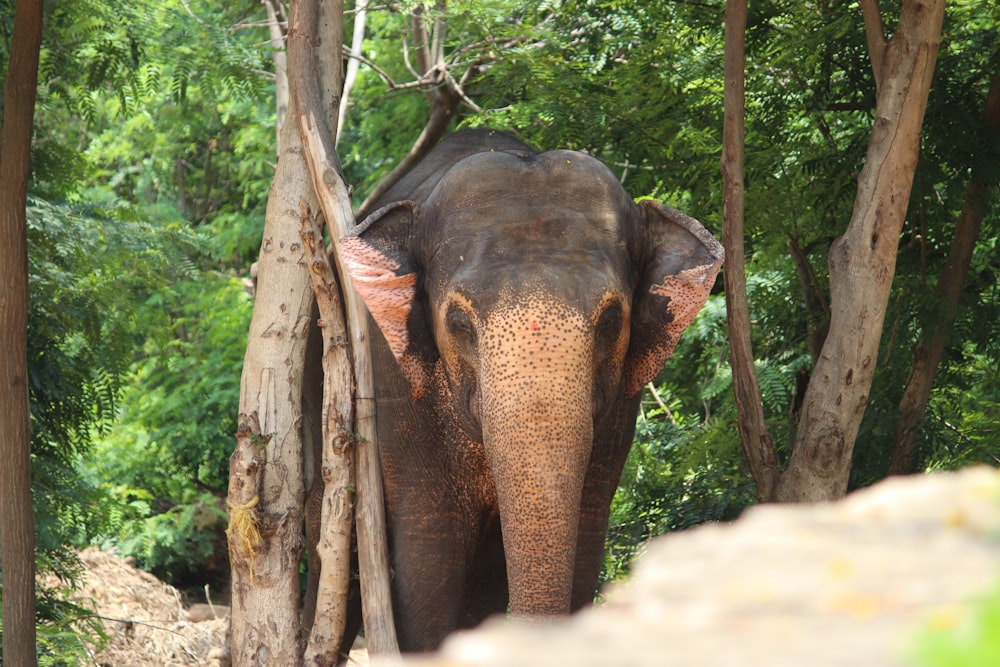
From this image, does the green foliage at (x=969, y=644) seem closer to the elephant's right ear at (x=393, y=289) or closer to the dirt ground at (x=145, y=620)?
the elephant's right ear at (x=393, y=289)

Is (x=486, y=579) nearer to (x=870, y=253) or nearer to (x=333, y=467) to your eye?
(x=333, y=467)

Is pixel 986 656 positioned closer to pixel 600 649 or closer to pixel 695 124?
Result: pixel 600 649

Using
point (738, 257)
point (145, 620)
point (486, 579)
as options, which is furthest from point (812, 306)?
point (145, 620)

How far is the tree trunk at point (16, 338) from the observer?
17.6ft

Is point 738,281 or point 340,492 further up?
point 738,281

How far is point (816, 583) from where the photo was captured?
1.24 m

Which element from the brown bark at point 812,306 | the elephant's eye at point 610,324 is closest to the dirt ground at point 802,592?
the elephant's eye at point 610,324

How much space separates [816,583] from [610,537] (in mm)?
6068

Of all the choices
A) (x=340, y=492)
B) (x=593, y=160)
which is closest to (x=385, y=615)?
(x=340, y=492)

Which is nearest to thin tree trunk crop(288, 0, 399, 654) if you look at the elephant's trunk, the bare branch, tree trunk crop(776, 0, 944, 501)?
the elephant's trunk

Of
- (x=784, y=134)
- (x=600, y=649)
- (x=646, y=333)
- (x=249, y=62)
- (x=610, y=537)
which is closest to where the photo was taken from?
(x=600, y=649)

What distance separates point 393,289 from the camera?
14.6 feet

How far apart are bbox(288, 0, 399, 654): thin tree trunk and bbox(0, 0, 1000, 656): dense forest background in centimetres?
184

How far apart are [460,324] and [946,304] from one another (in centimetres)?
244
